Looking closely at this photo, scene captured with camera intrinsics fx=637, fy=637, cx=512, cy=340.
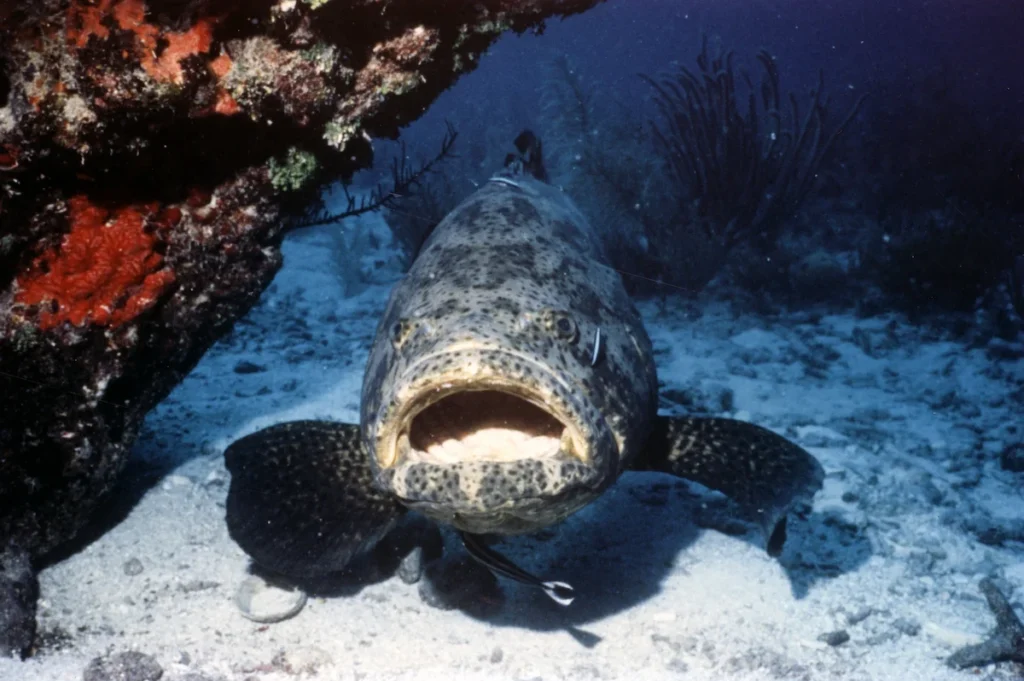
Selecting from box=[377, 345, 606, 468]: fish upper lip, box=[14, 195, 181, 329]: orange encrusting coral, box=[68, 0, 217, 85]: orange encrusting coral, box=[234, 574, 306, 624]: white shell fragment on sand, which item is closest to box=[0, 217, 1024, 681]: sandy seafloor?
→ box=[234, 574, 306, 624]: white shell fragment on sand

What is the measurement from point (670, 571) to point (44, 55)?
12.6 feet

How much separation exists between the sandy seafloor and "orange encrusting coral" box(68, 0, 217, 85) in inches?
96.3

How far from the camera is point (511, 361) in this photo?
7.70 feet

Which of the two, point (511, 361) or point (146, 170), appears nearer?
point (511, 361)

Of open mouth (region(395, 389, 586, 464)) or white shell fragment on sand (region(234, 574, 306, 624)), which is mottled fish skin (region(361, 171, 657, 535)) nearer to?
open mouth (region(395, 389, 586, 464))

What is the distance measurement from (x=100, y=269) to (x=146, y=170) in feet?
1.68

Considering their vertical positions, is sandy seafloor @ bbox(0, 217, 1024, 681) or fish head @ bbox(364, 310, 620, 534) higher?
fish head @ bbox(364, 310, 620, 534)

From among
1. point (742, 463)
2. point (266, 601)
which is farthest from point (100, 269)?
point (742, 463)

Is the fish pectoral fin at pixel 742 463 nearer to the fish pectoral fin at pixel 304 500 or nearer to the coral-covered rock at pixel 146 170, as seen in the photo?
the fish pectoral fin at pixel 304 500

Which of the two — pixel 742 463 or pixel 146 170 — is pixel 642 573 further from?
pixel 146 170

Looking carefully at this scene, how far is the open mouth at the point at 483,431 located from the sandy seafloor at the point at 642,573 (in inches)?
41.0

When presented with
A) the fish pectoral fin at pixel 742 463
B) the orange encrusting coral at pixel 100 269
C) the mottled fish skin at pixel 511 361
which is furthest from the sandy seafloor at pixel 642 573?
the orange encrusting coral at pixel 100 269

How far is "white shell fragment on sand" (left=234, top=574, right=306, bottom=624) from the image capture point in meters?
3.09

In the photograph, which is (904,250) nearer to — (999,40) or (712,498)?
(712,498)
